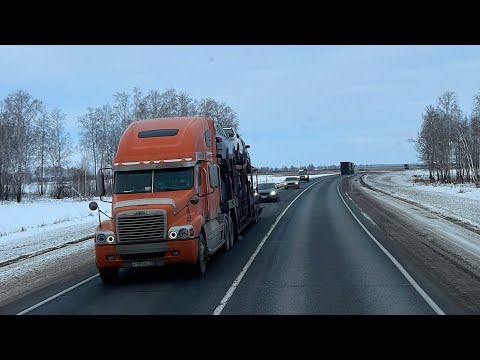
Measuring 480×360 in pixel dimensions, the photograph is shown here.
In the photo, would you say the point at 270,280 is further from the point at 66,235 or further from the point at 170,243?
the point at 66,235

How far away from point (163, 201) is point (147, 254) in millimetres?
1182

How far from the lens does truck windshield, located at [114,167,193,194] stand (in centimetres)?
1230

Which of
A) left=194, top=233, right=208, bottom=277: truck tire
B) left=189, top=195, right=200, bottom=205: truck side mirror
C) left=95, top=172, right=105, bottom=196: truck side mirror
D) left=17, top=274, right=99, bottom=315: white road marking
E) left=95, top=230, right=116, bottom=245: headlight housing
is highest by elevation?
left=95, top=172, right=105, bottom=196: truck side mirror

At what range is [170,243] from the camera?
1112 centimetres

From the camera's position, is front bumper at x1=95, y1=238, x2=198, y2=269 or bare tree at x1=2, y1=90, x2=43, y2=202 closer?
front bumper at x1=95, y1=238, x2=198, y2=269

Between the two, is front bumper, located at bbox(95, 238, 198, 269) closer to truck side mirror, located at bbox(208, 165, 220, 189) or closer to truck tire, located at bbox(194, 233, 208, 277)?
truck tire, located at bbox(194, 233, 208, 277)

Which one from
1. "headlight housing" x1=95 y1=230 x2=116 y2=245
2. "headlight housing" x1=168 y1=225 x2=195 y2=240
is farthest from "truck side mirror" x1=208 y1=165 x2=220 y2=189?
"headlight housing" x1=95 y1=230 x2=116 y2=245

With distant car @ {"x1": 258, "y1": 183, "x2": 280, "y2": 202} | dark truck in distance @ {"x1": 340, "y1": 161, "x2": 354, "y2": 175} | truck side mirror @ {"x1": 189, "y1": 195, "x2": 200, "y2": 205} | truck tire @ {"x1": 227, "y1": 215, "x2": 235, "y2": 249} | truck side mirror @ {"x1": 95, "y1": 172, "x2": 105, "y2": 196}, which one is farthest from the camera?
dark truck in distance @ {"x1": 340, "y1": 161, "x2": 354, "y2": 175}

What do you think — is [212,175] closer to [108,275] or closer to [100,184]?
[100,184]

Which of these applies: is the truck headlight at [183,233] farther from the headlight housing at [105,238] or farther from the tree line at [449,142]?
the tree line at [449,142]

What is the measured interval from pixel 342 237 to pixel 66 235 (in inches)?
447

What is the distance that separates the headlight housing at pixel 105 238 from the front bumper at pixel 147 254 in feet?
0.28

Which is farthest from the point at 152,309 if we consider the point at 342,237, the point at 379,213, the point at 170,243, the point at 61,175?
the point at 61,175

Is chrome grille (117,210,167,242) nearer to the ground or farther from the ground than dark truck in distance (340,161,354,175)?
nearer to the ground
